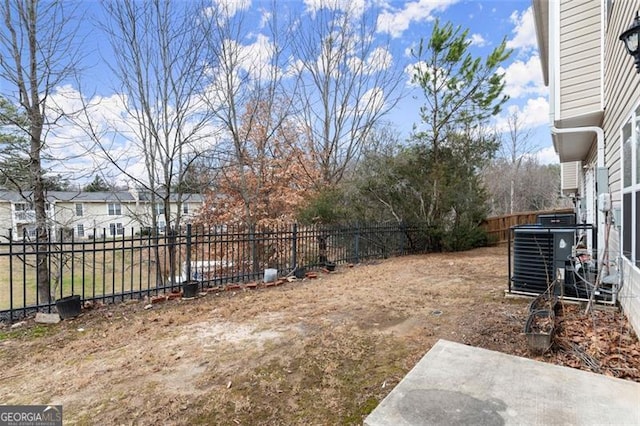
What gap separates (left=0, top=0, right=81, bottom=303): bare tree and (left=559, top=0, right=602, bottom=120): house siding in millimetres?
7708

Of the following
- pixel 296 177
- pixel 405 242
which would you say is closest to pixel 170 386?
pixel 405 242

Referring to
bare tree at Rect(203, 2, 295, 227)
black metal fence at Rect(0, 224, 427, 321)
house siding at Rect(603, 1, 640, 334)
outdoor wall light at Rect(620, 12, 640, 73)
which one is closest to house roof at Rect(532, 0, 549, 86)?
house siding at Rect(603, 1, 640, 334)

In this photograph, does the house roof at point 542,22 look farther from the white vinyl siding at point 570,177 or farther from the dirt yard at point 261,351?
the dirt yard at point 261,351

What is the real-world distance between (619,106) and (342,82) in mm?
8954

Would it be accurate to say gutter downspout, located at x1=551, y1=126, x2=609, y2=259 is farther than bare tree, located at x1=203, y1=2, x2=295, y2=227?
No

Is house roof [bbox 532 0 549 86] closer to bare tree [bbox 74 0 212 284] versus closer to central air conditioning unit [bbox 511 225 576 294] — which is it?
central air conditioning unit [bbox 511 225 576 294]

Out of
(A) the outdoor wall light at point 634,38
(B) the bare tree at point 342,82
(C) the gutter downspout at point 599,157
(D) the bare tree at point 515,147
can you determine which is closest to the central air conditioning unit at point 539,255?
(C) the gutter downspout at point 599,157

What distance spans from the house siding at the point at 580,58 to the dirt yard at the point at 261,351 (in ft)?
9.20

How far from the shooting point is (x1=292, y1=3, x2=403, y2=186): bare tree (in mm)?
10883

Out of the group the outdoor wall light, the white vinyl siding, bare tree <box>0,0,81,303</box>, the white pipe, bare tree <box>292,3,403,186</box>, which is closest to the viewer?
the outdoor wall light

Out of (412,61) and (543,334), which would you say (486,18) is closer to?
(412,61)

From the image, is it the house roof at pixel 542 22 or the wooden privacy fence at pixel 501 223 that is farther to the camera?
the wooden privacy fence at pixel 501 223

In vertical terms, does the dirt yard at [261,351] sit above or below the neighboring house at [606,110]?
below

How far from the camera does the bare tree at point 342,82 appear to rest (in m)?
10.9
